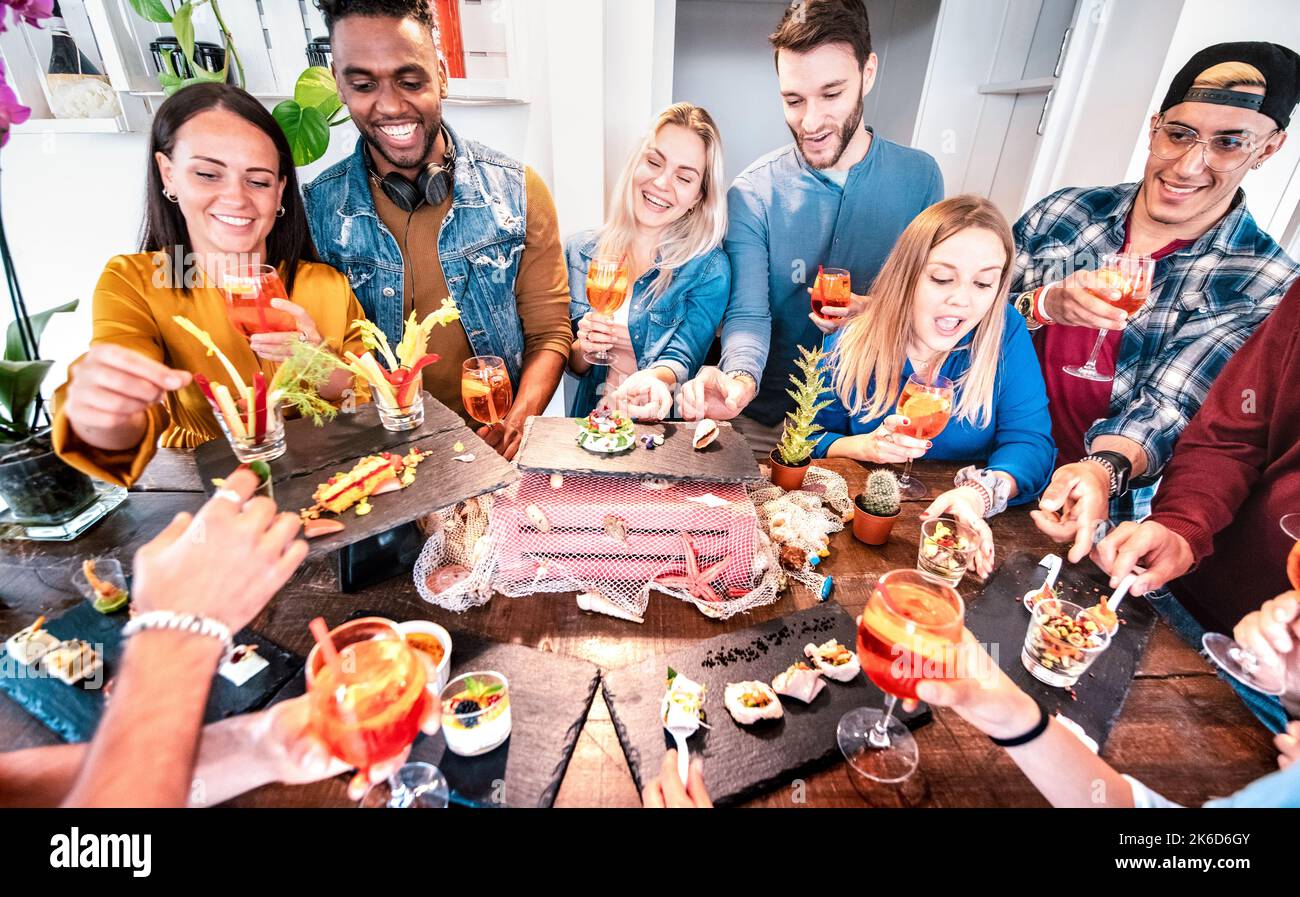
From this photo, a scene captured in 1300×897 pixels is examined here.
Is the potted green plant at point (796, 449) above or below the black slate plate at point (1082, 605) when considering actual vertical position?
above

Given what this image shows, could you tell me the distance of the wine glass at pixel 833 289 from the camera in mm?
1919

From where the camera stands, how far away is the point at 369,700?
74 centimetres

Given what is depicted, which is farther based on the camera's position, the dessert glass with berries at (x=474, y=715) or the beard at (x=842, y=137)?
the beard at (x=842, y=137)

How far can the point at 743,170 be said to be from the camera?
2.14 metres

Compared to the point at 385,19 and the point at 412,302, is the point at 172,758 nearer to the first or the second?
the point at 412,302

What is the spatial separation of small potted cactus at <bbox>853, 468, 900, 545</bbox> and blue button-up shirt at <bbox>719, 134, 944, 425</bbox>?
78 cm

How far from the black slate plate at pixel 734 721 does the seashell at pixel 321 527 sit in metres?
0.56

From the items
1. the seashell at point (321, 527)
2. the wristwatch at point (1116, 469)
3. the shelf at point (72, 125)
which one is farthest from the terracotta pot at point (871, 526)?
the shelf at point (72, 125)

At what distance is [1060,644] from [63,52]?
3106 mm

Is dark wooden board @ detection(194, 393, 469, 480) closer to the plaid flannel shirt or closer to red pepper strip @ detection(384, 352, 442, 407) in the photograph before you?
red pepper strip @ detection(384, 352, 442, 407)

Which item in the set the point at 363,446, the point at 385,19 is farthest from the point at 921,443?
the point at 385,19

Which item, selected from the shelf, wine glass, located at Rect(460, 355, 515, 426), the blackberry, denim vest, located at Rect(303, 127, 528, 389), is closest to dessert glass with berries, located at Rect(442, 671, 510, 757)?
the blackberry

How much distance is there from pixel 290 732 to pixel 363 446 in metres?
0.69

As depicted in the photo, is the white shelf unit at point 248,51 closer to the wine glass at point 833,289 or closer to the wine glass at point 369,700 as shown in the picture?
the wine glass at point 833,289
